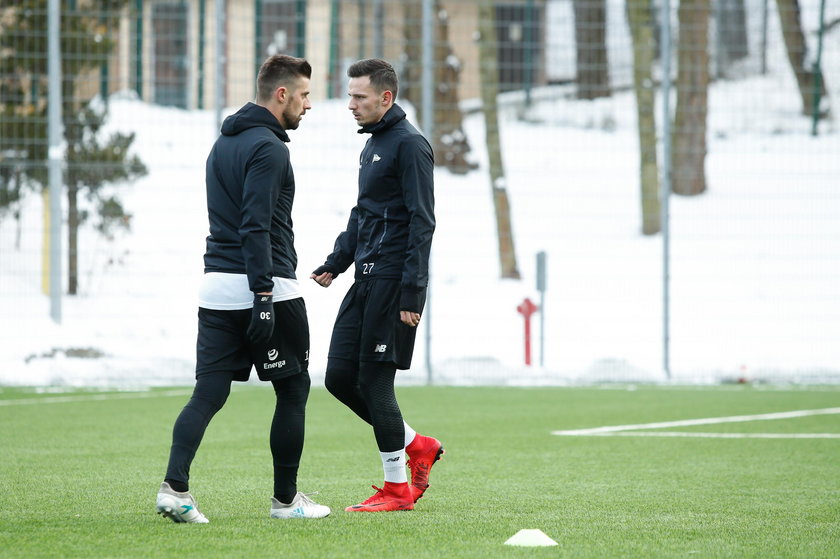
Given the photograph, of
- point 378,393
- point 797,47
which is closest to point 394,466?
point 378,393

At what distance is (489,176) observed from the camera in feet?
51.4

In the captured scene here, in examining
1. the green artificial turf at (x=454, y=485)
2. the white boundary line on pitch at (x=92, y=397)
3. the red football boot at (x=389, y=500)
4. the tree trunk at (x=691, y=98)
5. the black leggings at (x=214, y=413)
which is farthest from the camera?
the tree trunk at (x=691, y=98)

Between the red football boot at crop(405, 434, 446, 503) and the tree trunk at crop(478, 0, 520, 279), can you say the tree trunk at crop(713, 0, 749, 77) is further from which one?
the red football boot at crop(405, 434, 446, 503)

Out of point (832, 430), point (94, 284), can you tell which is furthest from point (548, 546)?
point (94, 284)

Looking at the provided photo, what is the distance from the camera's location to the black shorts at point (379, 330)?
544 cm

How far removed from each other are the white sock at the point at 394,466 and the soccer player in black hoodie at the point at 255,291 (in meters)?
0.35

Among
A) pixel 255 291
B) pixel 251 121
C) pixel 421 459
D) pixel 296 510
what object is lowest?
pixel 296 510

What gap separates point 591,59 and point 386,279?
984 cm

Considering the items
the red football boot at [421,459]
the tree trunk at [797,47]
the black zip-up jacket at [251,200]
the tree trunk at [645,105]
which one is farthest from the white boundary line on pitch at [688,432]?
the tree trunk at [797,47]

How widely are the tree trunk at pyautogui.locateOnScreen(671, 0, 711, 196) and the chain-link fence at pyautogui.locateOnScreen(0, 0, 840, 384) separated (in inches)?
1.9

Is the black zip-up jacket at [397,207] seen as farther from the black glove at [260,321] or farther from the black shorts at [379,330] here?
the black glove at [260,321]

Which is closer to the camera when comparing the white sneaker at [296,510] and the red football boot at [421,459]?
the white sneaker at [296,510]

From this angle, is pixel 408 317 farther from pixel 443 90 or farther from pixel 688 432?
pixel 443 90

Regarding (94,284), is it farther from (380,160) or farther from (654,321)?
(380,160)
